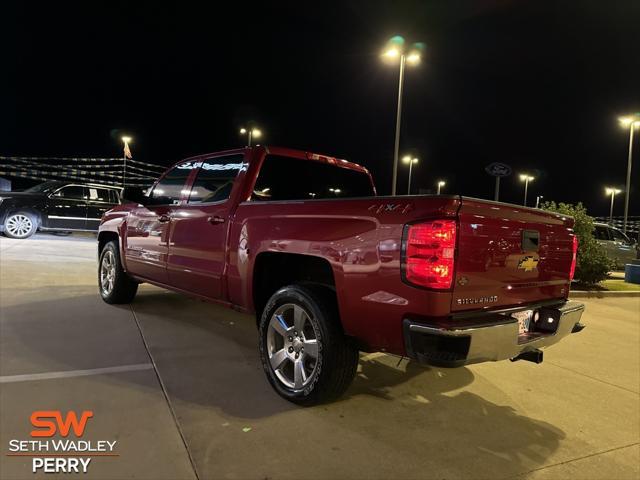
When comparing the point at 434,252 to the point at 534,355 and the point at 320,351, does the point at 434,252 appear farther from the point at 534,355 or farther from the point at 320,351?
the point at 534,355

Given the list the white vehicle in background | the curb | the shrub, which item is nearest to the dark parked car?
the shrub

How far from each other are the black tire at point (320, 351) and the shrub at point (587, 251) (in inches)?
341

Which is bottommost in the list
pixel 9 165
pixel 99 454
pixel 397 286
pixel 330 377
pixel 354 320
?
pixel 99 454

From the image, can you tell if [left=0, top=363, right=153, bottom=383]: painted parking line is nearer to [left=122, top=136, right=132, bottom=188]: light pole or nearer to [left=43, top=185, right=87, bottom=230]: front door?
[left=43, top=185, right=87, bottom=230]: front door

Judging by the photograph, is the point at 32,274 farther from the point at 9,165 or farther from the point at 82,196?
the point at 9,165

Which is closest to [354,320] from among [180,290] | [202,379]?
[202,379]

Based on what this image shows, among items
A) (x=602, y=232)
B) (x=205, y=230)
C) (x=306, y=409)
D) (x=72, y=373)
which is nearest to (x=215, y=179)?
(x=205, y=230)

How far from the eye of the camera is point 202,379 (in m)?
3.59

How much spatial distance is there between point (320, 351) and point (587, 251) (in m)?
9.58

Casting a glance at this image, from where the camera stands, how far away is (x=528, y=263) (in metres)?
2.99

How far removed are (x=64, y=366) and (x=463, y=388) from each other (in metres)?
3.27

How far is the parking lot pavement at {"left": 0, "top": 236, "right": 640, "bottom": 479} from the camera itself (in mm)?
2561

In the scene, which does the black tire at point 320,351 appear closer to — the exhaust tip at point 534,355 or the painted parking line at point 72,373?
the exhaust tip at point 534,355

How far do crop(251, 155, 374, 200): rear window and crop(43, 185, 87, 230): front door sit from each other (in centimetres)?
1201
